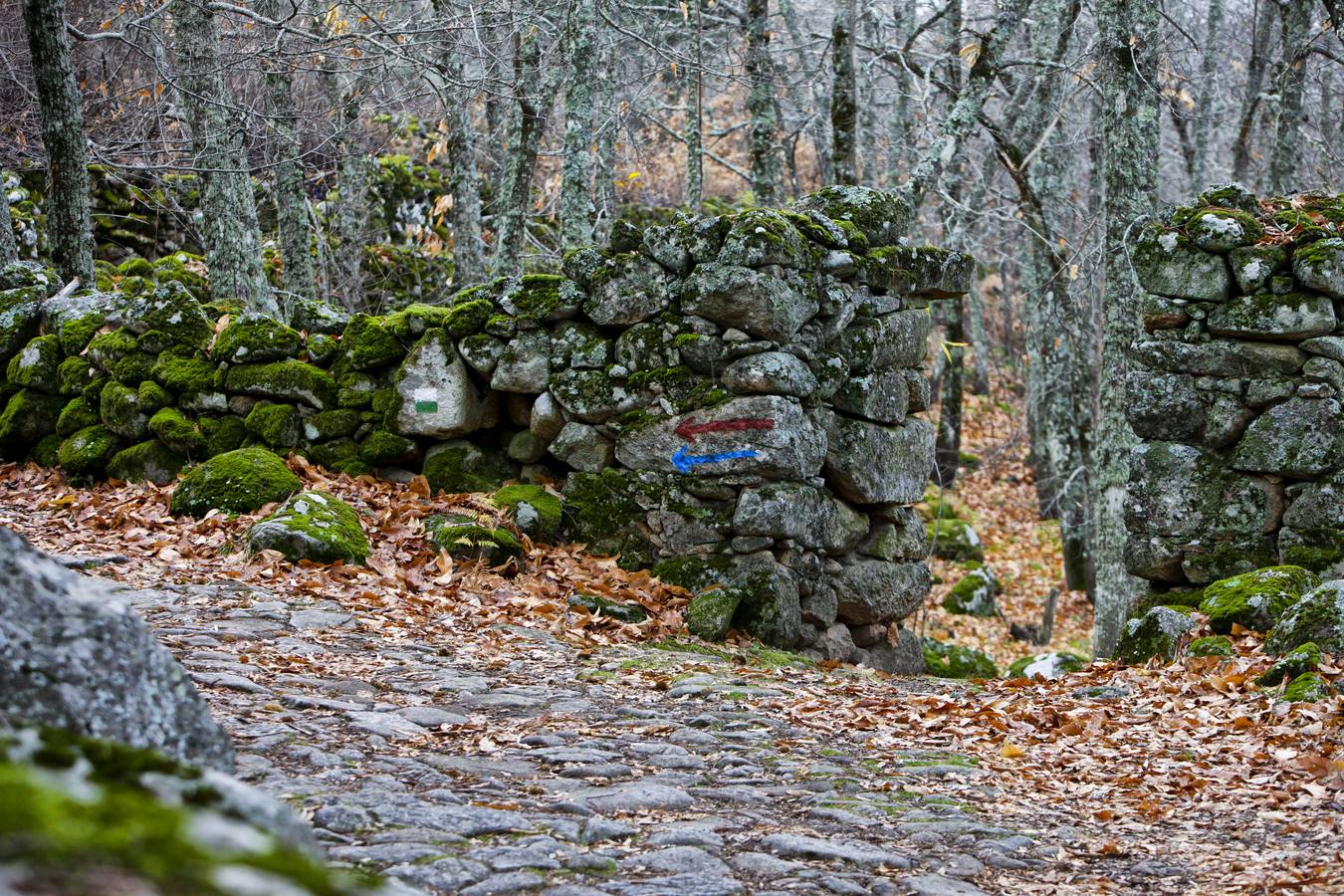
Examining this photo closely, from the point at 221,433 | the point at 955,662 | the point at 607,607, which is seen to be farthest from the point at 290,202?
the point at 955,662

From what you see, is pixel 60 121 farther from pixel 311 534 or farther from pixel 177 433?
pixel 311 534

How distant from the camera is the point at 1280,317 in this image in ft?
26.6

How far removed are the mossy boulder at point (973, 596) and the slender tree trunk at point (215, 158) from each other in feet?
31.8

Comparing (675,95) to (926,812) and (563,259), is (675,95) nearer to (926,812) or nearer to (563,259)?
(563,259)

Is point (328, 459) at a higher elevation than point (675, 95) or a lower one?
lower

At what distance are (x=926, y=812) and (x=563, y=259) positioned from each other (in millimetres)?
5630

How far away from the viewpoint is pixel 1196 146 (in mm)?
19078

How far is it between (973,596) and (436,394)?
9.85 meters

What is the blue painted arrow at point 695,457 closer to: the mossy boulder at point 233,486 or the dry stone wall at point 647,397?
the dry stone wall at point 647,397

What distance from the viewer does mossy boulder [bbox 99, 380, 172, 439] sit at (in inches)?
370

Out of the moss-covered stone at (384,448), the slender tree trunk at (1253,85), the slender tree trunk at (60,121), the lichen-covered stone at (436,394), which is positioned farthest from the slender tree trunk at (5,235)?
the slender tree trunk at (1253,85)

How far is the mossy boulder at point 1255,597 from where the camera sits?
7.02 metres

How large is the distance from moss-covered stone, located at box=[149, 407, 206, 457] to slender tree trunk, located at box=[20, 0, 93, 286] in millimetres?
2372

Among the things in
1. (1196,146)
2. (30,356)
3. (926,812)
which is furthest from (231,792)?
(1196,146)
